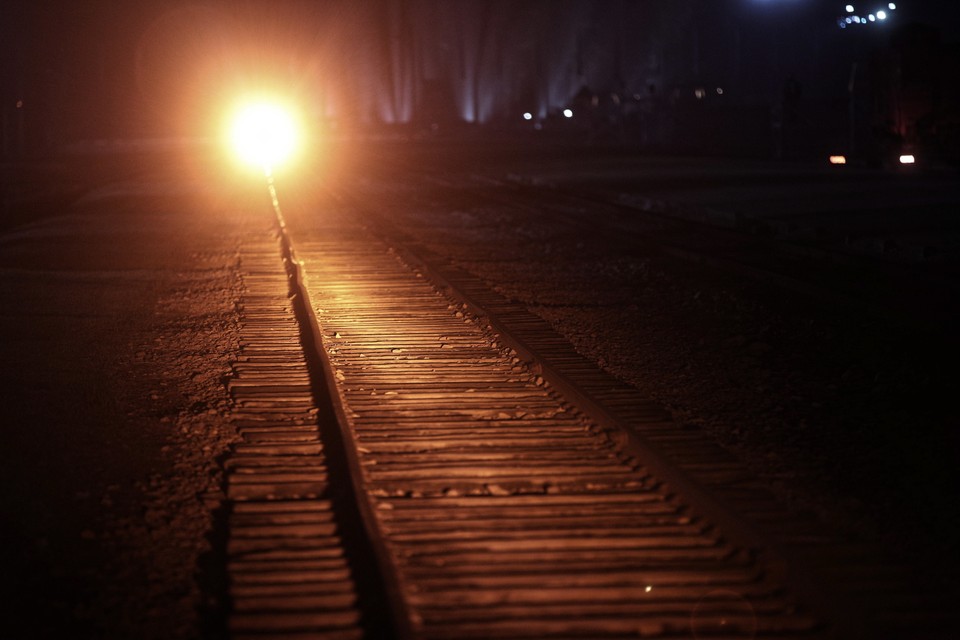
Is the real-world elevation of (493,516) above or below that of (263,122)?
below

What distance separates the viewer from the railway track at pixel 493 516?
439 centimetres

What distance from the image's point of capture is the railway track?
4.39 meters

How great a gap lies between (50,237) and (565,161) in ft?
106

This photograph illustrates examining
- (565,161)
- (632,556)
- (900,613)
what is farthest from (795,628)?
(565,161)

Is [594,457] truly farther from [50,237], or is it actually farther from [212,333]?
[50,237]

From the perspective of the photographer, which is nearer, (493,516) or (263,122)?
(493,516)

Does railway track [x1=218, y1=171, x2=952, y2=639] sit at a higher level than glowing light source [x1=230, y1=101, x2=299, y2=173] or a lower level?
lower

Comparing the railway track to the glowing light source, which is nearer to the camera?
the railway track

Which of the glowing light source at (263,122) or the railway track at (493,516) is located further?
the glowing light source at (263,122)

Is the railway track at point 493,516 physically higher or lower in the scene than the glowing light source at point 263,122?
lower

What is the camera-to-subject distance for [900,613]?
4441mm

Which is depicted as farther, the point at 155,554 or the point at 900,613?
the point at 155,554

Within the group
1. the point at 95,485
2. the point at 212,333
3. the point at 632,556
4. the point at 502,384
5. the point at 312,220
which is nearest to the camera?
the point at 632,556

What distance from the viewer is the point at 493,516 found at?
5.48m
